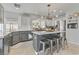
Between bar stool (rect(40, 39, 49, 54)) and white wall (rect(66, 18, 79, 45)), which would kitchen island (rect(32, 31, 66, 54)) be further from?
white wall (rect(66, 18, 79, 45))

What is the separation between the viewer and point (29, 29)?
1997mm

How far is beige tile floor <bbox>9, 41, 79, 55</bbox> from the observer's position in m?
1.97

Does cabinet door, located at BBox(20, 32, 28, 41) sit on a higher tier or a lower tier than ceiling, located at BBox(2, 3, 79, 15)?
lower

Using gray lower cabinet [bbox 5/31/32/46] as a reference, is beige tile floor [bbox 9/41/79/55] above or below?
below

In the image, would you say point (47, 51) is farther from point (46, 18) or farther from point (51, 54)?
point (46, 18)

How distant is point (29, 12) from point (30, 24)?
0.78 feet

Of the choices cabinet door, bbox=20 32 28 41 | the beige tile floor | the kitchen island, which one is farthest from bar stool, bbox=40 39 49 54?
cabinet door, bbox=20 32 28 41

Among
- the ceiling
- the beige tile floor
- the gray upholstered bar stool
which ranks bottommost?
the beige tile floor

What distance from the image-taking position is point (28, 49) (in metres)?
1.99

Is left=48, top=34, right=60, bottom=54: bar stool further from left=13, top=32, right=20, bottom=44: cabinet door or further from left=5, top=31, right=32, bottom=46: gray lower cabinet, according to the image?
left=13, top=32, right=20, bottom=44: cabinet door

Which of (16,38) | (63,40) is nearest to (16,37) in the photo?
(16,38)

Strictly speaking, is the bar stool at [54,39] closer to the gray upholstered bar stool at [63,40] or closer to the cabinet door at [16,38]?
the gray upholstered bar stool at [63,40]

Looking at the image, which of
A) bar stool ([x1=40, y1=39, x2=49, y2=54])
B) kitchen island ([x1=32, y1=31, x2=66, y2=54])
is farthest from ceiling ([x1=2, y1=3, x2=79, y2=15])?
bar stool ([x1=40, y1=39, x2=49, y2=54])
